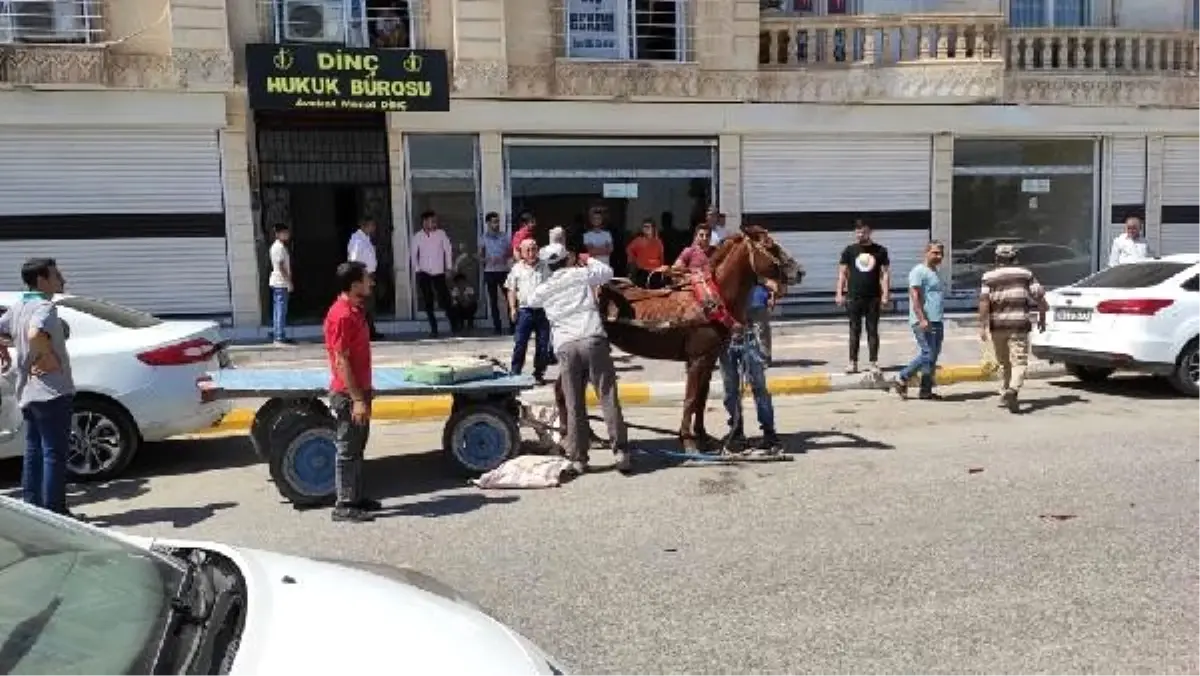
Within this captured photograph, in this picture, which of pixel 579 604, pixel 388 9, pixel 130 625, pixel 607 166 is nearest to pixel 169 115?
pixel 388 9

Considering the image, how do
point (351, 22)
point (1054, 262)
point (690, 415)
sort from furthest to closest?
point (1054, 262), point (351, 22), point (690, 415)

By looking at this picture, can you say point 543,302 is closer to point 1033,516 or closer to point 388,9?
point 1033,516

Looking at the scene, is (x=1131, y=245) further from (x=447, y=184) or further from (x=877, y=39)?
(x=447, y=184)

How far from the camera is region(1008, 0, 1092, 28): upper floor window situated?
19.0 m

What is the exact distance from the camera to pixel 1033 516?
631cm

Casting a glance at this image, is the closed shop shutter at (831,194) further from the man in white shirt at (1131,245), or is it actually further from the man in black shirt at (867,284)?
the man in black shirt at (867,284)

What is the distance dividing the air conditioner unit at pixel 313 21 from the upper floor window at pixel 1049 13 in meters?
12.0

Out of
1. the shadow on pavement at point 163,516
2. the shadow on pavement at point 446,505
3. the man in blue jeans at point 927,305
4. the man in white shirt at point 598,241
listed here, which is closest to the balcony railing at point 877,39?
the man in white shirt at point 598,241

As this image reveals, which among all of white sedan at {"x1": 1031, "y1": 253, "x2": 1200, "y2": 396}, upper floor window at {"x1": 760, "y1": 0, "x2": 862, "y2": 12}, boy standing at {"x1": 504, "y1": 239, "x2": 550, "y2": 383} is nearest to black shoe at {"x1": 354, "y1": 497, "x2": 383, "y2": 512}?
boy standing at {"x1": 504, "y1": 239, "x2": 550, "y2": 383}

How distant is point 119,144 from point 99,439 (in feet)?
29.2

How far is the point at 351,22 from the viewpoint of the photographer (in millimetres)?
16266

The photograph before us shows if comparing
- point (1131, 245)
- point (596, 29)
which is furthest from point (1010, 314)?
point (596, 29)

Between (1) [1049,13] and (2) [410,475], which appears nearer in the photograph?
(2) [410,475]

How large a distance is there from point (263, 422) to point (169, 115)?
9682mm
